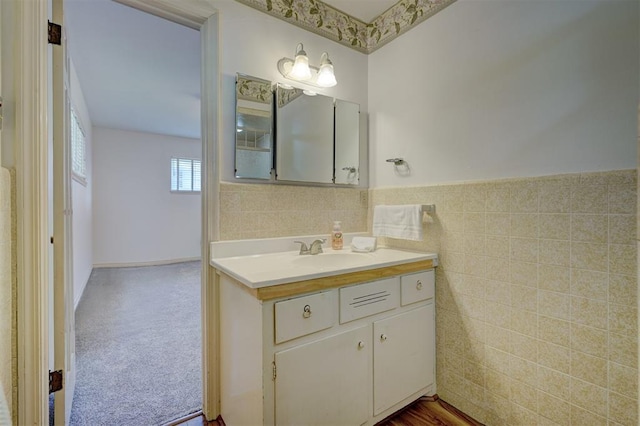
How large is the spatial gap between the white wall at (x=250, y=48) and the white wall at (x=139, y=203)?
4.50 meters

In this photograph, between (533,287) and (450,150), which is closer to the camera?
(533,287)

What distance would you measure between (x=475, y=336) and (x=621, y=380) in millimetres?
519

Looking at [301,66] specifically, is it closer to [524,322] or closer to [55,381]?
[524,322]

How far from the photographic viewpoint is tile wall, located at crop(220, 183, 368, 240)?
1.55m

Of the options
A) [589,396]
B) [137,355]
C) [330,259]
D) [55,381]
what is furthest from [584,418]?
[137,355]

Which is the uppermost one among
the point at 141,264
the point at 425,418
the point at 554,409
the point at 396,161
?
the point at 396,161

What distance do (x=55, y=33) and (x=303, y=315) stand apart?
151 cm

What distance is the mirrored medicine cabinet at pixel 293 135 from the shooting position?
1579 mm

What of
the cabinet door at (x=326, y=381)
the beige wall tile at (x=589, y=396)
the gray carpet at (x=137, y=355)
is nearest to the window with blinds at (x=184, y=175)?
the gray carpet at (x=137, y=355)

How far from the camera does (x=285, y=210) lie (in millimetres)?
1732

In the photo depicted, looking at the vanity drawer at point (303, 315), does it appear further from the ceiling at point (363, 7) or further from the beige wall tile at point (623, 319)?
the ceiling at point (363, 7)

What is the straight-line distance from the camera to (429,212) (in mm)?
1678

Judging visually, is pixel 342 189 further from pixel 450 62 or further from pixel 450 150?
pixel 450 62

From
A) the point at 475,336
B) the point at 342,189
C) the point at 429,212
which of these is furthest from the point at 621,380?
the point at 342,189
